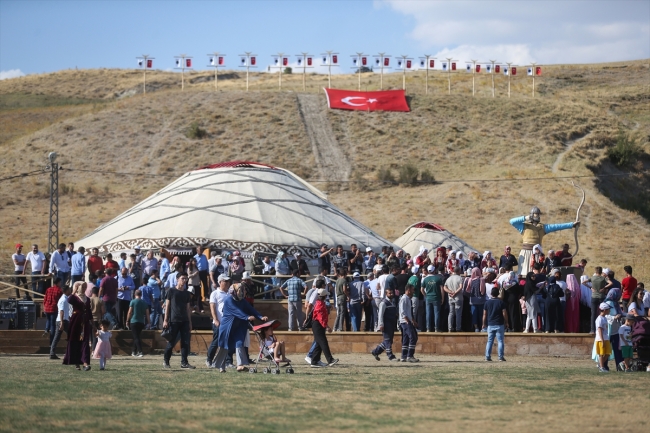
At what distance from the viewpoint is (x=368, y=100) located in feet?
193

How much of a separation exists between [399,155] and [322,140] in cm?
469

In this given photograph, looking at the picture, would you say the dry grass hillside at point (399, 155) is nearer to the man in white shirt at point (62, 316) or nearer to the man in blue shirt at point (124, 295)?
the man in blue shirt at point (124, 295)

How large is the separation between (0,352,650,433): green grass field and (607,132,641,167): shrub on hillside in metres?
37.2

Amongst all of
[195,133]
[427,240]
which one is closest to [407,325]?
[427,240]

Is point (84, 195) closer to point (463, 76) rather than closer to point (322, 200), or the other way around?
point (322, 200)

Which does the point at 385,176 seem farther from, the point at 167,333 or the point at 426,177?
the point at 167,333

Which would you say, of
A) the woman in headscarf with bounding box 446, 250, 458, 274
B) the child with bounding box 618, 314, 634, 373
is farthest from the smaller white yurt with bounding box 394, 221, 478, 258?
the child with bounding box 618, 314, 634, 373

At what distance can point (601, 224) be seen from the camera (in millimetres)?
42219

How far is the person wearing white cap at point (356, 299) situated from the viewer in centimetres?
1947

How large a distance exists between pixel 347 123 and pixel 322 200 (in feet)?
88.8

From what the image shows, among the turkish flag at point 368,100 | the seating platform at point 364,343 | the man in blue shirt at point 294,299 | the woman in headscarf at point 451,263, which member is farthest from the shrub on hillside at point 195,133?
the seating platform at point 364,343

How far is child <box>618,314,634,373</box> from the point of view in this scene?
598 inches

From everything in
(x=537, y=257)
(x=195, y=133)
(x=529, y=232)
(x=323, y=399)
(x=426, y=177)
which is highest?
(x=195, y=133)

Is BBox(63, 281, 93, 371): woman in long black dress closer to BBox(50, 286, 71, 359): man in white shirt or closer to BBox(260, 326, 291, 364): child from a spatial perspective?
BBox(50, 286, 71, 359): man in white shirt
